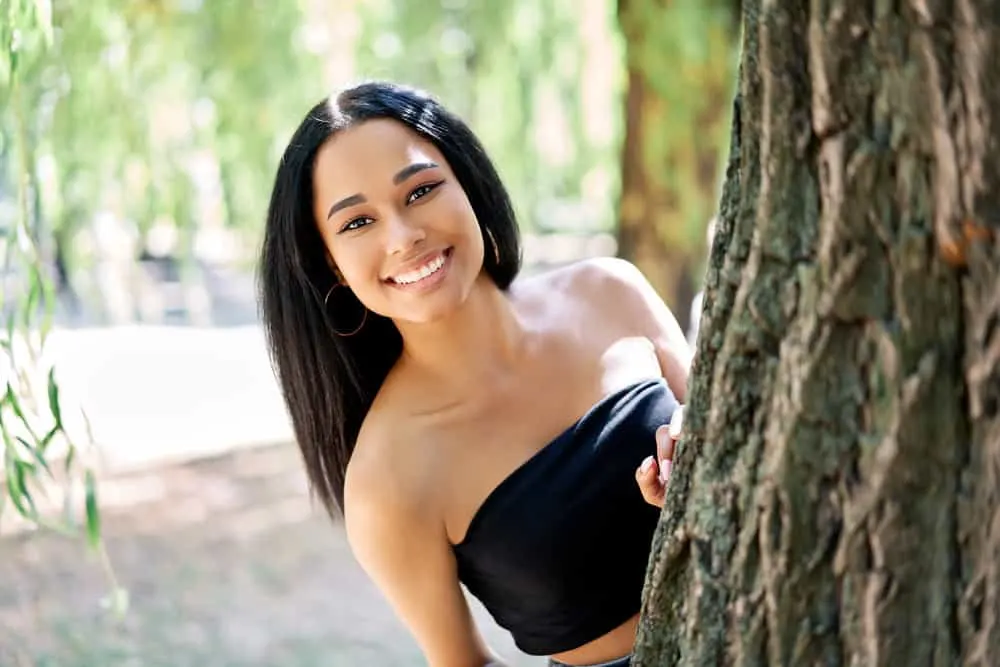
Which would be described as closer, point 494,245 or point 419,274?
point 419,274

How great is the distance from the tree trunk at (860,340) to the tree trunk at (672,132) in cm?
203

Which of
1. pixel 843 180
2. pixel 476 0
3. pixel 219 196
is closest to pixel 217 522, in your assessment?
pixel 219 196

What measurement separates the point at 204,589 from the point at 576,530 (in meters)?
2.77

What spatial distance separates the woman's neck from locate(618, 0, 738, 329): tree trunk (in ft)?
4.92

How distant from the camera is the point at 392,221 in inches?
54.3

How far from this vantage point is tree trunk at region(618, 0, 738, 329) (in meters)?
2.87

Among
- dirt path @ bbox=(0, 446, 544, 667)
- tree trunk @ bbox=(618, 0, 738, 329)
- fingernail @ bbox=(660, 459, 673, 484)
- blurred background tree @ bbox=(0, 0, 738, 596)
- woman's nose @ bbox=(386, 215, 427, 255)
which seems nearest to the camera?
fingernail @ bbox=(660, 459, 673, 484)

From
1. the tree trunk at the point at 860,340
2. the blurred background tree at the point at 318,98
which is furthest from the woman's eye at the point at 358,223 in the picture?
the blurred background tree at the point at 318,98

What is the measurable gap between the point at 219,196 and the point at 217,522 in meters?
1.27

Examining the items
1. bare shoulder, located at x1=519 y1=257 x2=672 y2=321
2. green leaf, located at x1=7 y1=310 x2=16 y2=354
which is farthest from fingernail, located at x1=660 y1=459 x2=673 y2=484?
green leaf, located at x1=7 y1=310 x2=16 y2=354

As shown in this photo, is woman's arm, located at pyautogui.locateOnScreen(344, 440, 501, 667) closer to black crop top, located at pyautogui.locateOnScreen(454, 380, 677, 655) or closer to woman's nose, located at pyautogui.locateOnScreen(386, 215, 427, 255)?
black crop top, located at pyautogui.locateOnScreen(454, 380, 677, 655)

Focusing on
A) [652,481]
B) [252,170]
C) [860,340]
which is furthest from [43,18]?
[252,170]

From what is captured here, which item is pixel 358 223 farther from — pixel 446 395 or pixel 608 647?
pixel 608 647

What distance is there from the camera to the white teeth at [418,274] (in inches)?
54.9
